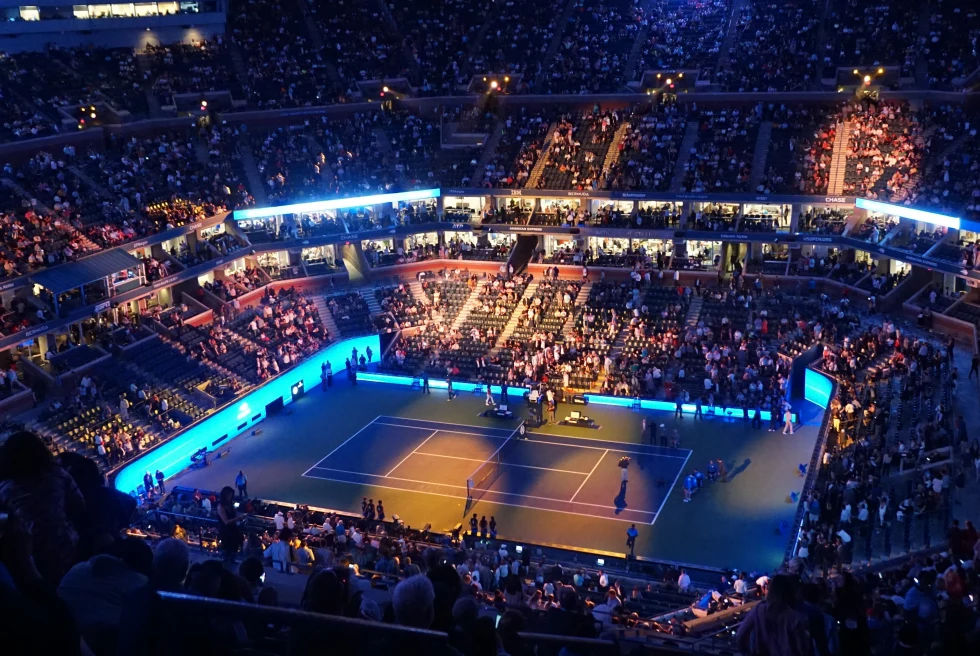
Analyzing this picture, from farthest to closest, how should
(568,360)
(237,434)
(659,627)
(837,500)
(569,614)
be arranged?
(568,360)
(237,434)
(837,500)
(659,627)
(569,614)

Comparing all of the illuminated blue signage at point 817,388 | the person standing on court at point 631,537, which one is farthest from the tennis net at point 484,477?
the illuminated blue signage at point 817,388

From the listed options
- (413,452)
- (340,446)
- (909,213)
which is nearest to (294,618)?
(413,452)

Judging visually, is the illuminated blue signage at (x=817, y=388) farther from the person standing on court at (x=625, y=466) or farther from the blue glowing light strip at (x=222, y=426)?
the blue glowing light strip at (x=222, y=426)

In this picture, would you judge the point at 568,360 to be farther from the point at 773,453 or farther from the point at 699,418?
the point at 773,453

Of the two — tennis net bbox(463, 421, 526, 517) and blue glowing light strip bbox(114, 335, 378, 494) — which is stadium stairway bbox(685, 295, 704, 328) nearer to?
tennis net bbox(463, 421, 526, 517)


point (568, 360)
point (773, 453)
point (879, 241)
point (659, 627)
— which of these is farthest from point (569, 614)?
point (879, 241)
